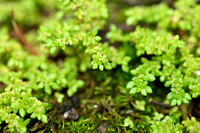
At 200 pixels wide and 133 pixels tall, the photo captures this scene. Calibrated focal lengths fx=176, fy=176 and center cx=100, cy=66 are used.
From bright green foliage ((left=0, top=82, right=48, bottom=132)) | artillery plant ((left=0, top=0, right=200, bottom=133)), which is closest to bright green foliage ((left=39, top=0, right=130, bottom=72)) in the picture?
artillery plant ((left=0, top=0, right=200, bottom=133))

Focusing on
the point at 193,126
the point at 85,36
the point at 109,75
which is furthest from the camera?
the point at 109,75

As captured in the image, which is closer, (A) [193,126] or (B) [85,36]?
(A) [193,126]

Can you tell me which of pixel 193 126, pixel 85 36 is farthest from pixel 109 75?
pixel 193 126

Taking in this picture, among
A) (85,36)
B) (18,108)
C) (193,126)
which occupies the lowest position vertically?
(193,126)

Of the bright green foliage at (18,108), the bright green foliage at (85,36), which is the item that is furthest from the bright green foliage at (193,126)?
the bright green foliage at (18,108)

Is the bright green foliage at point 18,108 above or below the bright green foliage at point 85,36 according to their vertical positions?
below

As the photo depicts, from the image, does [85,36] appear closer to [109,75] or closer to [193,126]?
[109,75]

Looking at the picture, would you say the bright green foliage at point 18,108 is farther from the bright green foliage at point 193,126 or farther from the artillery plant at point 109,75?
the bright green foliage at point 193,126

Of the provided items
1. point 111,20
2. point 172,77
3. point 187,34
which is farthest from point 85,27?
point 187,34

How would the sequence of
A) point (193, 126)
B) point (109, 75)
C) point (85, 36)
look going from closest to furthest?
point (193, 126) < point (85, 36) < point (109, 75)
